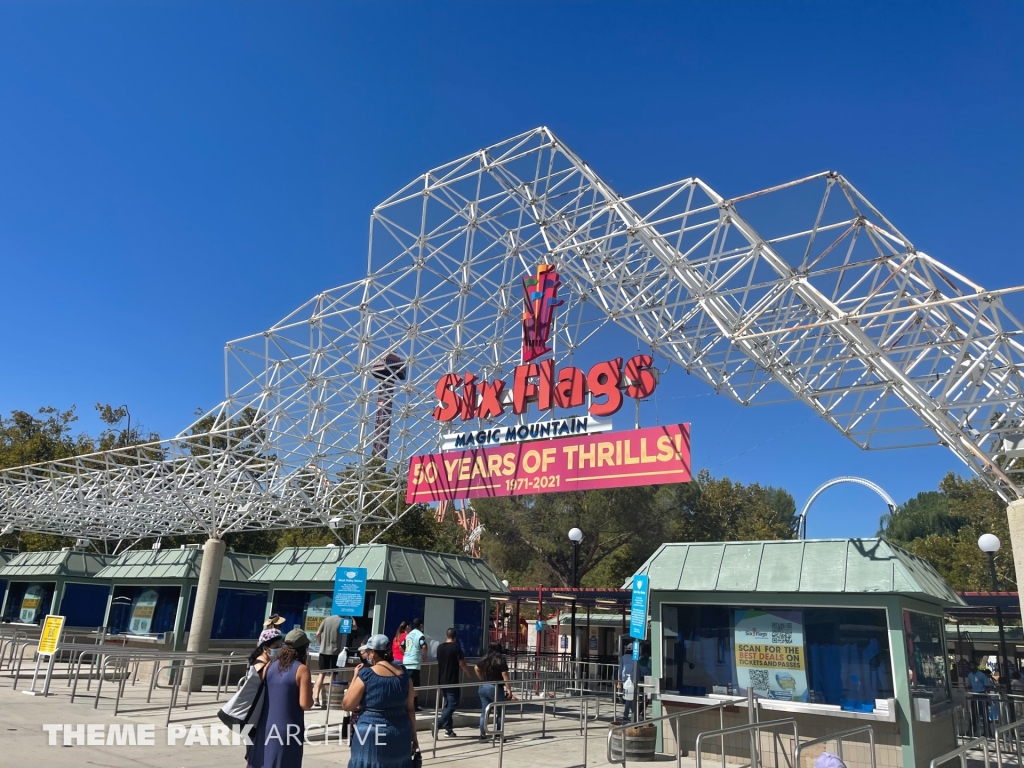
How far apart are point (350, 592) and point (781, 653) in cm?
1014

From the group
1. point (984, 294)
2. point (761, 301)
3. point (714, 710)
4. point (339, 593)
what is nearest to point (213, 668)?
point (339, 593)

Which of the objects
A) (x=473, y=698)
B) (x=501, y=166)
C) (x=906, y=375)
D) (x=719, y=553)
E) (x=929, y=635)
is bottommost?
(x=473, y=698)

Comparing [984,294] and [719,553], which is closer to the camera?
[984,294]

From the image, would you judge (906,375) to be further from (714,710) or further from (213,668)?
(213,668)

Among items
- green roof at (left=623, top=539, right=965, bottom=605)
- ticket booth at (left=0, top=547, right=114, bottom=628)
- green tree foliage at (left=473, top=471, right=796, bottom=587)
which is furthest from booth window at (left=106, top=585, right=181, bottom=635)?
green tree foliage at (left=473, top=471, right=796, bottom=587)

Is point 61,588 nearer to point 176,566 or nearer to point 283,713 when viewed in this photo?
point 176,566

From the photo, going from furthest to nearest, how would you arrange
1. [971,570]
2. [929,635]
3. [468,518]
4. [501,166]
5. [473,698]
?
[468,518]
[971,570]
[501,166]
[473,698]
[929,635]

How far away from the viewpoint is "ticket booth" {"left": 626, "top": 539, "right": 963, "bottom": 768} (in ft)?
39.0

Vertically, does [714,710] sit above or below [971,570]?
below

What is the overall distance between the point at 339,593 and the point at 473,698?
412 cm

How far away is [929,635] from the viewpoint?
45.1 ft

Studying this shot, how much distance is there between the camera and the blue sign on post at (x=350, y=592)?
17953 millimetres

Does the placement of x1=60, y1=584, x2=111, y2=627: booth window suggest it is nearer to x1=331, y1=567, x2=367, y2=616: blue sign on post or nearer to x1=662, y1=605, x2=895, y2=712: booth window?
x1=331, y1=567, x2=367, y2=616: blue sign on post

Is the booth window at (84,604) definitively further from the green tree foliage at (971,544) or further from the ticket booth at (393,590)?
the green tree foliage at (971,544)
